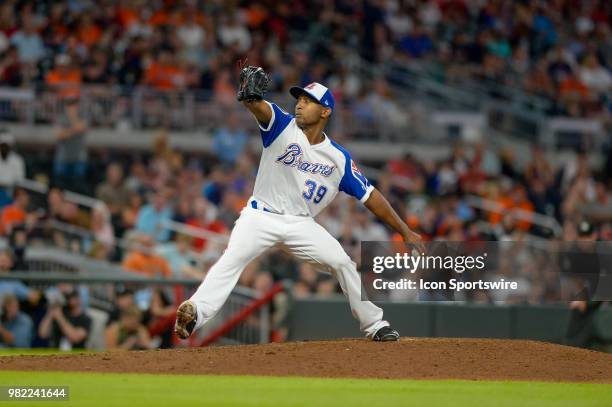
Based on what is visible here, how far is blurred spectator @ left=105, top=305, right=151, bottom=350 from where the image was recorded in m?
14.1

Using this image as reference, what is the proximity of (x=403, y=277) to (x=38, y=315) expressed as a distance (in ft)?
16.1

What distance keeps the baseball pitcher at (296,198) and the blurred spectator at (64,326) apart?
4.31 meters

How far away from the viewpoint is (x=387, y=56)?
23141 millimetres

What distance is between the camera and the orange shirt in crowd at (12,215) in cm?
1588

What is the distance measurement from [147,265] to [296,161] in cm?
613

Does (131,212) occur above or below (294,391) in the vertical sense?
above

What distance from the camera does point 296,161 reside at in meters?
10.2

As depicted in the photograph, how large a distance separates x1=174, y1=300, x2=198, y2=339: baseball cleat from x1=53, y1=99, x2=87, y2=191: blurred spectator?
324 inches

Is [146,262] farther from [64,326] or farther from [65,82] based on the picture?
[65,82]

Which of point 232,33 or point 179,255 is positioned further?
point 232,33

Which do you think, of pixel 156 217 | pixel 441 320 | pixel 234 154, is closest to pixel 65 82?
pixel 234 154

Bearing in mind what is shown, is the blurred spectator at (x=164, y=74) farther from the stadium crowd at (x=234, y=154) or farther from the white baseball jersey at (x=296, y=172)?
the white baseball jersey at (x=296, y=172)

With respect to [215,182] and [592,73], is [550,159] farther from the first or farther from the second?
[215,182]

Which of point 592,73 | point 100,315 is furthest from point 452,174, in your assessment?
point 100,315
